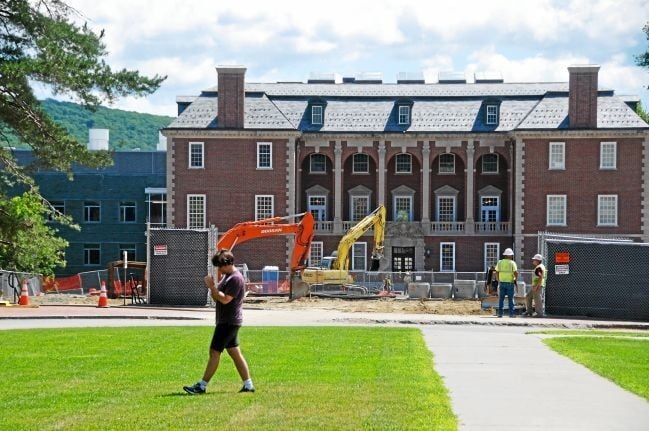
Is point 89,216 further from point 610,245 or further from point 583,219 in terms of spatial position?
point 610,245

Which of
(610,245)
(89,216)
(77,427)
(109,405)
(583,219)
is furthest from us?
(89,216)

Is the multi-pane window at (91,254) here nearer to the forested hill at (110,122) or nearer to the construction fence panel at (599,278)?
the construction fence panel at (599,278)

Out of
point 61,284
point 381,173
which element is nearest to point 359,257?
point 381,173

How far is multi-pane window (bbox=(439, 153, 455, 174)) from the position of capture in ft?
244

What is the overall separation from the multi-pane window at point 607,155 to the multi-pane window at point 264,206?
1893 cm

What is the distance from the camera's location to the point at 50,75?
26.1 m

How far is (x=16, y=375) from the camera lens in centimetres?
1881

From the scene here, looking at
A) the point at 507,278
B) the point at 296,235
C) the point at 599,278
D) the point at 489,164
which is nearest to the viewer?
the point at 507,278

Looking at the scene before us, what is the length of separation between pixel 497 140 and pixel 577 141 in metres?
5.17

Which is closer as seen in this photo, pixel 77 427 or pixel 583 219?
pixel 77 427

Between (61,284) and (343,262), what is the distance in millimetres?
17148

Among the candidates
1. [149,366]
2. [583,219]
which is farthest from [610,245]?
[583,219]

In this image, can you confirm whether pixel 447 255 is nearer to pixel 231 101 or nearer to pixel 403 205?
pixel 403 205

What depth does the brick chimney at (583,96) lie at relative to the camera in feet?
227
